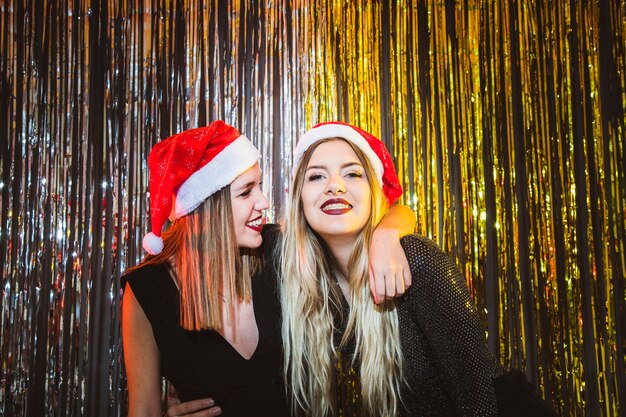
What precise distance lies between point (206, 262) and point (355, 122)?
3.17 feet

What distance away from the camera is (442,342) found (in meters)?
1.11

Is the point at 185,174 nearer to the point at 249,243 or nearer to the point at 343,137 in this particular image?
the point at 249,243

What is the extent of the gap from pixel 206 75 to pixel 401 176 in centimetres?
96

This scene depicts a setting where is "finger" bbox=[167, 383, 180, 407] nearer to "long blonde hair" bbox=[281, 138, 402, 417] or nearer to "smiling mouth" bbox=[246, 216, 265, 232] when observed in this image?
"long blonde hair" bbox=[281, 138, 402, 417]

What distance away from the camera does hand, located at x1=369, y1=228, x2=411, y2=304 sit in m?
1.08

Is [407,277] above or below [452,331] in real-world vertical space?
above

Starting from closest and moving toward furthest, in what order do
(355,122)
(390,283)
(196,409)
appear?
(390,283) → (196,409) → (355,122)

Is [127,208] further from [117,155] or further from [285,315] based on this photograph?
[285,315]

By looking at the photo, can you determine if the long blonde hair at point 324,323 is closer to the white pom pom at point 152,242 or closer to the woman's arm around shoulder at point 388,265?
the woman's arm around shoulder at point 388,265

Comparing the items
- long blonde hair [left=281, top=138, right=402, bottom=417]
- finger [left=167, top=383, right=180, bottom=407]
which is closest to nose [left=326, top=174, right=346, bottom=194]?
long blonde hair [left=281, top=138, right=402, bottom=417]

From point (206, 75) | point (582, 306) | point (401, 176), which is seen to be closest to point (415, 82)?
point (401, 176)

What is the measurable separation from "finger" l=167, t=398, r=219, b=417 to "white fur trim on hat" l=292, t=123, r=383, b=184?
0.71m

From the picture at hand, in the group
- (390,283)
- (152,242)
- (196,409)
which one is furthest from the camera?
(152,242)

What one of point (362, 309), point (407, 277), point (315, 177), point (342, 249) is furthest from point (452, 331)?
point (315, 177)
